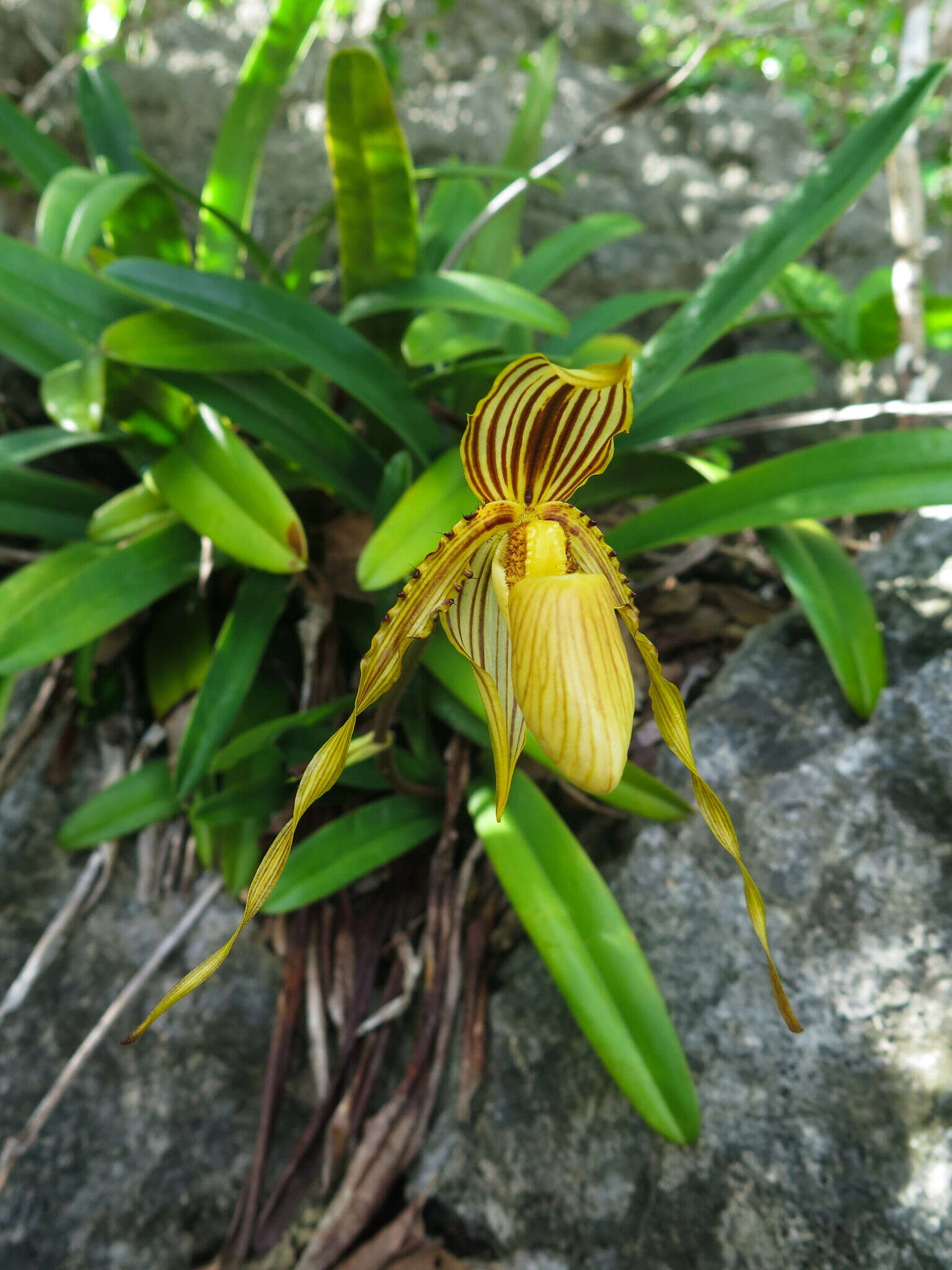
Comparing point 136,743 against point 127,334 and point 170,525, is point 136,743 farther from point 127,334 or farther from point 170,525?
point 127,334

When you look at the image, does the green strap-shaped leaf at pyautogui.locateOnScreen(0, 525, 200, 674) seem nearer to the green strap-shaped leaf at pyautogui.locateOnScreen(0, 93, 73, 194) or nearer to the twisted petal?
the twisted petal

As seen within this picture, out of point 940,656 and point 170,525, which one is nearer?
point 940,656

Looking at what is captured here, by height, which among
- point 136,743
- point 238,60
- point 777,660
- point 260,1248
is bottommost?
point 260,1248

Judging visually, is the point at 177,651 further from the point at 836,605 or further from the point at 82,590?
the point at 836,605

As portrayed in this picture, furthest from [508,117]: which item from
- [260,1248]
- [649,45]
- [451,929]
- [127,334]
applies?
[260,1248]

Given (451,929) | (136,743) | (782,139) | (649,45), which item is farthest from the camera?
(649,45)

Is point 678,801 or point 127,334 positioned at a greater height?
point 127,334
